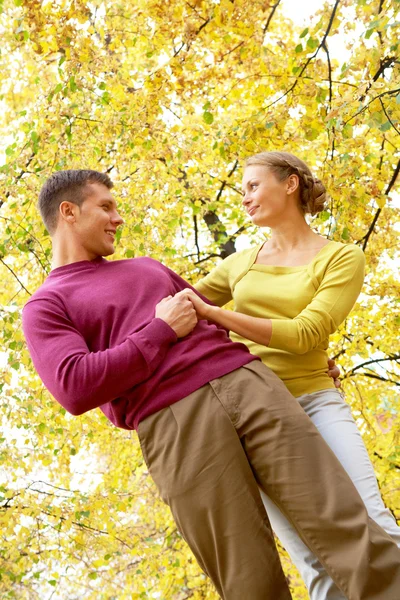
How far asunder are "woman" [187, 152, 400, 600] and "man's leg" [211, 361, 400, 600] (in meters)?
0.20

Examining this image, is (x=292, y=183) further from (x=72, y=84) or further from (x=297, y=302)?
(x=72, y=84)

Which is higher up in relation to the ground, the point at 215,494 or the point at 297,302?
the point at 297,302

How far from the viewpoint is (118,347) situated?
76.7 inches

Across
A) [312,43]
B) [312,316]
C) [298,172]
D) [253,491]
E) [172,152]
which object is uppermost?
[172,152]

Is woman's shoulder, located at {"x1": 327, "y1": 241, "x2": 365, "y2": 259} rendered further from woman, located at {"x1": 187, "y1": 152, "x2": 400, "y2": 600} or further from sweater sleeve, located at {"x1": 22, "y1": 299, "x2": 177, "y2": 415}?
sweater sleeve, located at {"x1": 22, "y1": 299, "x2": 177, "y2": 415}

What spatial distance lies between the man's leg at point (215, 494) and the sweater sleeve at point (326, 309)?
0.42 meters

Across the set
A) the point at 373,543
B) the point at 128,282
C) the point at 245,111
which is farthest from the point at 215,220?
the point at 373,543

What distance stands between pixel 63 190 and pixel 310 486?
4.28 feet

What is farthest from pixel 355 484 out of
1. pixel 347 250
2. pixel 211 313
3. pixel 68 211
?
pixel 68 211

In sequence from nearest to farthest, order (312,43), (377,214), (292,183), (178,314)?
(178,314) < (292,183) < (312,43) < (377,214)

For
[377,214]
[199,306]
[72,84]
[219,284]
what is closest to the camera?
[199,306]

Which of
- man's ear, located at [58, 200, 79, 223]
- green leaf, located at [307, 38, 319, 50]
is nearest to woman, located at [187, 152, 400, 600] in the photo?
man's ear, located at [58, 200, 79, 223]

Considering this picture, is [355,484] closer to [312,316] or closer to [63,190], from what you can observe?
[312,316]

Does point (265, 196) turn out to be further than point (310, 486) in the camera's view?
Yes
